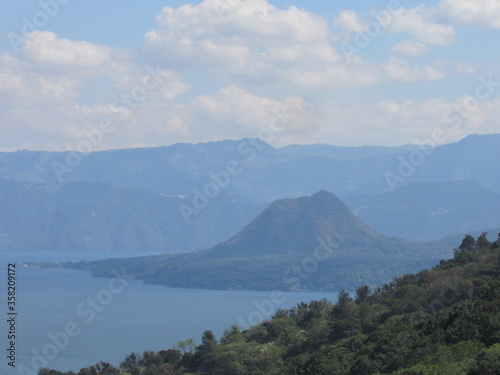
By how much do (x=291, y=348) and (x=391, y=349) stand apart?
20.4m

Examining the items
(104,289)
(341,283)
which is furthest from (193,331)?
(341,283)

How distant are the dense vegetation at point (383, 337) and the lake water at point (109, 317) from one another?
25881 millimetres

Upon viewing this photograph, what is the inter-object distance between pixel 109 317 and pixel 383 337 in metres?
96.6

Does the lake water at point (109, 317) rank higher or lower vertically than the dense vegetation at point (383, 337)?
higher

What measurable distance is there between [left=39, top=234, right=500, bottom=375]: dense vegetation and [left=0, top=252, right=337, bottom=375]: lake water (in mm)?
25881

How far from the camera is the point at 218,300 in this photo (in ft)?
538

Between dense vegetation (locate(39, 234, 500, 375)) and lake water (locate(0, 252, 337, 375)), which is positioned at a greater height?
lake water (locate(0, 252, 337, 375))

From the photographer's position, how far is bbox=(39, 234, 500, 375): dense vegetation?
33.2m

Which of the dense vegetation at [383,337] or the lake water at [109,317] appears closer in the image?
the dense vegetation at [383,337]

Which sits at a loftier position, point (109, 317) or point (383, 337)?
point (109, 317)

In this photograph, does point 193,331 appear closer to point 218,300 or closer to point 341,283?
point 218,300

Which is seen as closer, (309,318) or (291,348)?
(291,348)

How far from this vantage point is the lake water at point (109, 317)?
92062mm

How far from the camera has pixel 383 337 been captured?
4050 cm
